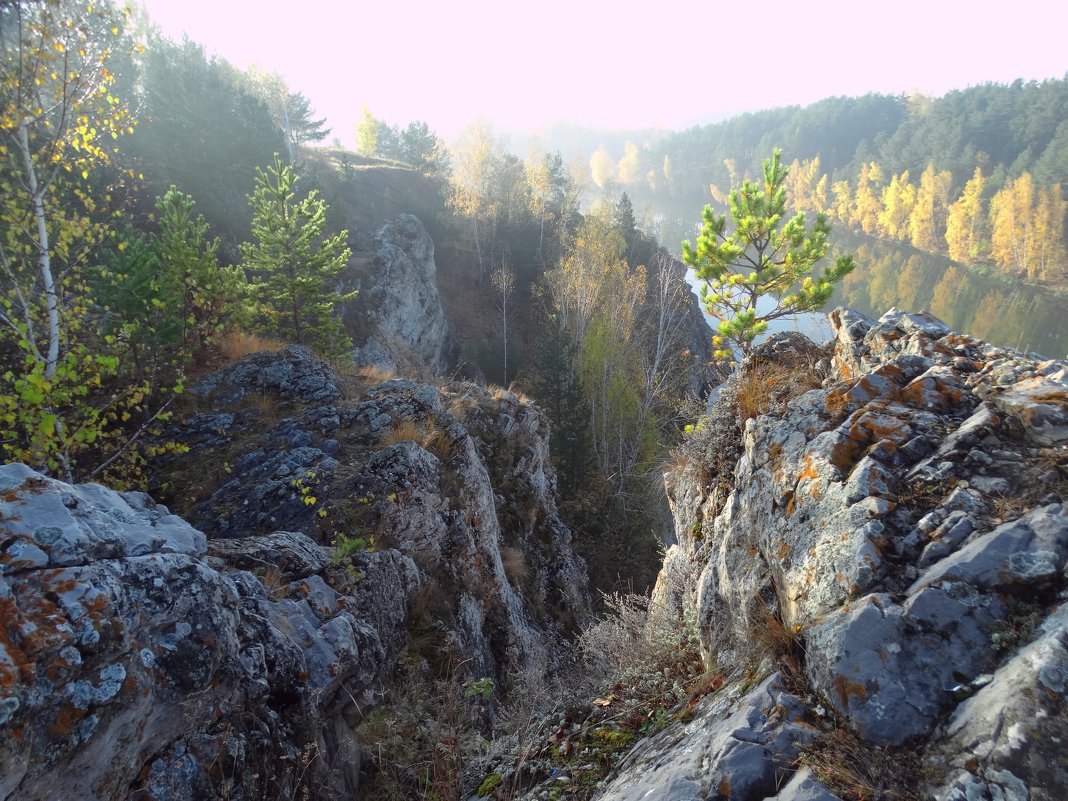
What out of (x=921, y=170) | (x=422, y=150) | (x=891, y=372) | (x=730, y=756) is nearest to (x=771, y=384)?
(x=891, y=372)

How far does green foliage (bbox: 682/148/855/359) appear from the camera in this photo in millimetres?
11039

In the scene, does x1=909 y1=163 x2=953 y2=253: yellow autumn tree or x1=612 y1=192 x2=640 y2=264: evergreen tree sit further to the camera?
x1=909 y1=163 x2=953 y2=253: yellow autumn tree

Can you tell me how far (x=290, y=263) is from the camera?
1445 centimetres

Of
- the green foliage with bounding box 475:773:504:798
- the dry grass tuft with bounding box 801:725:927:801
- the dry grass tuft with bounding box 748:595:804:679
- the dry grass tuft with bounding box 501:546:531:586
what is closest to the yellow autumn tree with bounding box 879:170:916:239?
the dry grass tuft with bounding box 501:546:531:586

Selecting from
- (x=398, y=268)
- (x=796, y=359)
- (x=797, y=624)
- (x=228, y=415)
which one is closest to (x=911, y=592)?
(x=797, y=624)

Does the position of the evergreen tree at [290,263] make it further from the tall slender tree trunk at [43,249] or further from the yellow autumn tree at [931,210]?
the yellow autumn tree at [931,210]

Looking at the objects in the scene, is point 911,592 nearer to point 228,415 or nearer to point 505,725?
point 505,725

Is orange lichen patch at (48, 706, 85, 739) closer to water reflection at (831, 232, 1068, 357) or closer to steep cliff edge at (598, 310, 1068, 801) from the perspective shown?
steep cliff edge at (598, 310, 1068, 801)

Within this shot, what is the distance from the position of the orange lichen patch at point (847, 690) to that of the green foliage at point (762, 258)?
891cm

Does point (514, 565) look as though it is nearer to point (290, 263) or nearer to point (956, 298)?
point (290, 263)

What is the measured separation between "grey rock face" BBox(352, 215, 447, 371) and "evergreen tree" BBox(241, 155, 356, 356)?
9.68m

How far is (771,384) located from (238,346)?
11912 millimetres

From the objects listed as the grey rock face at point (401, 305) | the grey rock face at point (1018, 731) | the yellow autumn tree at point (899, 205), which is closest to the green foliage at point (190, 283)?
the grey rock face at point (1018, 731)

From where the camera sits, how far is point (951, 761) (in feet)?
7.43
